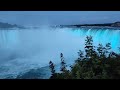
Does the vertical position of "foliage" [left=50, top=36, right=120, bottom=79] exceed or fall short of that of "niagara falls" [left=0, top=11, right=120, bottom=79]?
it falls short

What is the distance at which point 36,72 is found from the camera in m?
2.15

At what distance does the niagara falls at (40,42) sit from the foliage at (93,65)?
4 cm

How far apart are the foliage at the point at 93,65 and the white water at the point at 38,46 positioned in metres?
0.06

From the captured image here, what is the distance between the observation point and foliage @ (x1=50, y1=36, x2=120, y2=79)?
85.0 inches

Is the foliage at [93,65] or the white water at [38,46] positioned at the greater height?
the white water at [38,46]

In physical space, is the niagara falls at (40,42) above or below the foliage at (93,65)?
above

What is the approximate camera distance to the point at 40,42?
84.4 inches

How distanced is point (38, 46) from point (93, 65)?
0.58 metres

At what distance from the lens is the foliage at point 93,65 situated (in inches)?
85.0

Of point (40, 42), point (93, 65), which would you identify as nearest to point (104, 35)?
point (93, 65)

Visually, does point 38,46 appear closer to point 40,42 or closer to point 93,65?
point 40,42

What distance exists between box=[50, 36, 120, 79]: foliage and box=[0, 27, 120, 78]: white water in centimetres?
6
